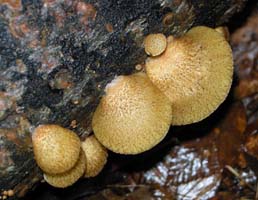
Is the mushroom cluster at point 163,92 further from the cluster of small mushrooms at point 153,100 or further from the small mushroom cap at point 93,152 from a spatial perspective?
the small mushroom cap at point 93,152

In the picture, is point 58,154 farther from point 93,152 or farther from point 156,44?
point 156,44

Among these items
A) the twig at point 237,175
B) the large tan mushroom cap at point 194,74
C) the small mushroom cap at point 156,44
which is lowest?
the twig at point 237,175

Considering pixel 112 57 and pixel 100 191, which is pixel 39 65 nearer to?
pixel 112 57

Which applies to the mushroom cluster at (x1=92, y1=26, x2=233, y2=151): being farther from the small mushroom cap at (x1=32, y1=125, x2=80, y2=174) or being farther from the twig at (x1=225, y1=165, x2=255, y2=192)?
the twig at (x1=225, y1=165, x2=255, y2=192)

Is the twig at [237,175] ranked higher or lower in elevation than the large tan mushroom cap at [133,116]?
lower

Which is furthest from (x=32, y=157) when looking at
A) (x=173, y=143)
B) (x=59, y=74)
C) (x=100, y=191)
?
(x=173, y=143)

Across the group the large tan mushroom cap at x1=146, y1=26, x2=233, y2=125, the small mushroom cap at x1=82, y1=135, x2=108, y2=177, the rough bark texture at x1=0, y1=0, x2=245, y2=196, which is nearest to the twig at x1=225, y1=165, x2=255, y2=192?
the large tan mushroom cap at x1=146, y1=26, x2=233, y2=125

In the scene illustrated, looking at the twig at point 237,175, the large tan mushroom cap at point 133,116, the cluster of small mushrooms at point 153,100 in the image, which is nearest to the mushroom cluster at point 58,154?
the cluster of small mushrooms at point 153,100
